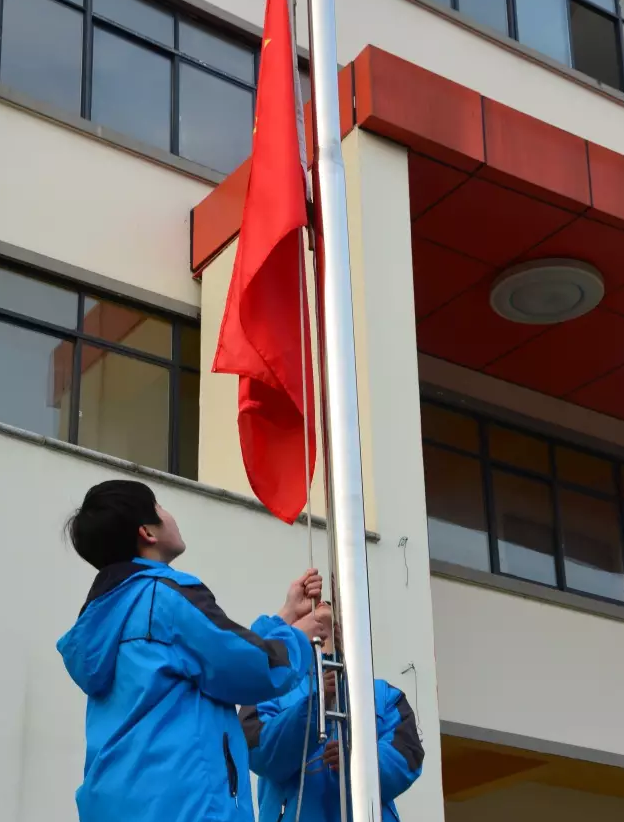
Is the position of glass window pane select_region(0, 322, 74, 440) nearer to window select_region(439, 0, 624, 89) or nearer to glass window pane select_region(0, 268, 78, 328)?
glass window pane select_region(0, 268, 78, 328)

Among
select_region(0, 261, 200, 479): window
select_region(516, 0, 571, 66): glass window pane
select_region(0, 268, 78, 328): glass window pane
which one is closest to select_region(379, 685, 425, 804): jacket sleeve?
select_region(0, 261, 200, 479): window

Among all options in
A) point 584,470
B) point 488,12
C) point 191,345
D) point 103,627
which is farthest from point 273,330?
point 488,12

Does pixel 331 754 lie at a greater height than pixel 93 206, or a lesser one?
lesser

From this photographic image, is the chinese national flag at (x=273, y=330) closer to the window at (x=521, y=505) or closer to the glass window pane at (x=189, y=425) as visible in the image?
the glass window pane at (x=189, y=425)

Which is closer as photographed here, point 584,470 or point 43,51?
point 43,51

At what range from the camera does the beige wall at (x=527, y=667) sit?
10047 millimetres

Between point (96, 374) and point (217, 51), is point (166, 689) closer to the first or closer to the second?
point (96, 374)

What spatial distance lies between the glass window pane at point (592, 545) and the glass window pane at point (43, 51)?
17.1 feet

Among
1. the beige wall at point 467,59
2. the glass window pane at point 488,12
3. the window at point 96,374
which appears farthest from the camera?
the glass window pane at point 488,12

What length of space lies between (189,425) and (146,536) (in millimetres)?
5525

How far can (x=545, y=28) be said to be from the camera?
45.0ft

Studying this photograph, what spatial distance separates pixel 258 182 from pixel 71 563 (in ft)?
8.23

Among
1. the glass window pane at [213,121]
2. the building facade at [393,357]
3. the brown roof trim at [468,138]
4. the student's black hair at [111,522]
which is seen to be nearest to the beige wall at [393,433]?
the building facade at [393,357]

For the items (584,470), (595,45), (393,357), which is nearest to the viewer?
(393,357)
